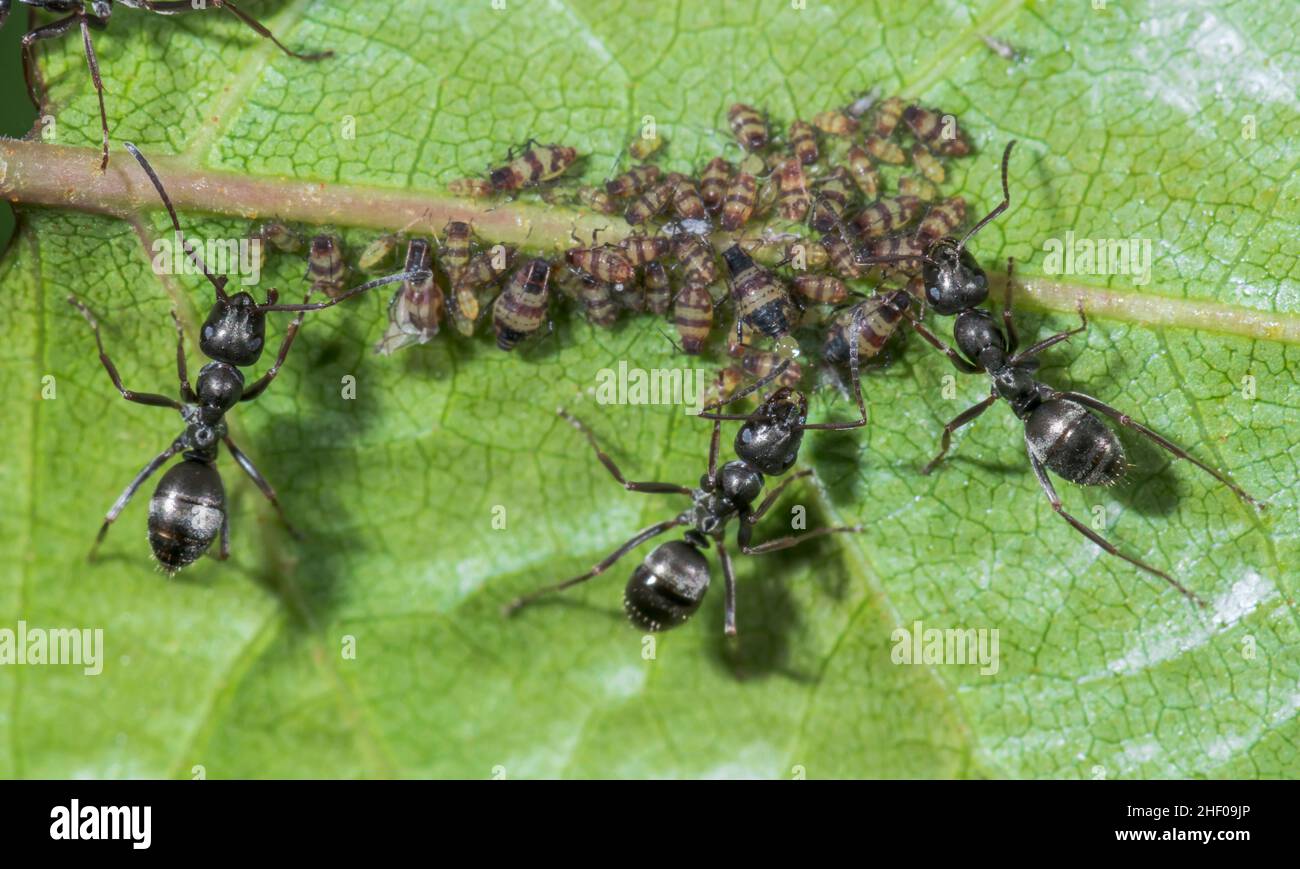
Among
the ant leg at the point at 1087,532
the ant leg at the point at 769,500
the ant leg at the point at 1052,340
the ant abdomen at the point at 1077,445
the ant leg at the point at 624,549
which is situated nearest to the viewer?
the ant abdomen at the point at 1077,445

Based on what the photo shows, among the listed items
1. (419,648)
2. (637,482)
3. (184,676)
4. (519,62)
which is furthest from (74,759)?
(519,62)

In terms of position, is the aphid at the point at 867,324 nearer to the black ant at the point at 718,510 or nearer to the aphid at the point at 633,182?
the black ant at the point at 718,510

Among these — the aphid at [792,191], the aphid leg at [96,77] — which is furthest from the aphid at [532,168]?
the aphid leg at [96,77]

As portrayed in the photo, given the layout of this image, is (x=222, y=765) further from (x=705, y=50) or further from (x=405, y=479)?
(x=705, y=50)

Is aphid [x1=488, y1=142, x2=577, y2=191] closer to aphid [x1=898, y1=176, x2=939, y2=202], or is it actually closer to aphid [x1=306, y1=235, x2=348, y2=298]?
aphid [x1=306, y1=235, x2=348, y2=298]

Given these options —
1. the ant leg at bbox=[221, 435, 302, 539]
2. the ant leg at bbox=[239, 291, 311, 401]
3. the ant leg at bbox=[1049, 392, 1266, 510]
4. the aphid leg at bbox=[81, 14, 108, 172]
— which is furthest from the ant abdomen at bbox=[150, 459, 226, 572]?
the ant leg at bbox=[1049, 392, 1266, 510]

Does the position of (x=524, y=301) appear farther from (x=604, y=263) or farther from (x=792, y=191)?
(x=792, y=191)
